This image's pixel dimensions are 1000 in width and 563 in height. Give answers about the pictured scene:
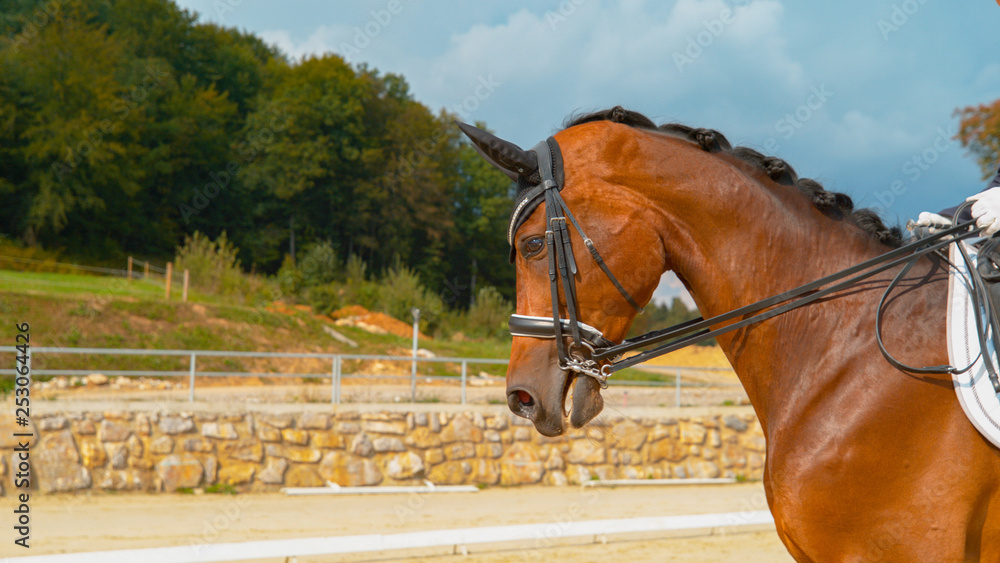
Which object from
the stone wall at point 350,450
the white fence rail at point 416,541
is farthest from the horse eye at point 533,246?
the stone wall at point 350,450

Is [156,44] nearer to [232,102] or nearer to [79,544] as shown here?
[232,102]

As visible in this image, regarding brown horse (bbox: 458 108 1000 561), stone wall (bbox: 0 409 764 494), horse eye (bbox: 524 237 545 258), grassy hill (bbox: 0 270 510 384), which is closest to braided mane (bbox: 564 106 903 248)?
brown horse (bbox: 458 108 1000 561)

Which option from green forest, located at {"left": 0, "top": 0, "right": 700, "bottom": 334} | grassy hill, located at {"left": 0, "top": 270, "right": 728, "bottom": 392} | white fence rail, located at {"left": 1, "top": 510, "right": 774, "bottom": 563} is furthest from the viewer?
green forest, located at {"left": 0, "top": 0, "right": 700, "bottom": 334}

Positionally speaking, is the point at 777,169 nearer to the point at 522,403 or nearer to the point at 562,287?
the point at 562,287

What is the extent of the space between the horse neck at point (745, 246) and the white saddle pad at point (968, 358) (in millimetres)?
257

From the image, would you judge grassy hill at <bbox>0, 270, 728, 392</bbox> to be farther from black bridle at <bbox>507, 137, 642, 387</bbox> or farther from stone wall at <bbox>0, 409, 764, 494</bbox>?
black bridle at <bbox>507, 137, 642, 387</bbox>

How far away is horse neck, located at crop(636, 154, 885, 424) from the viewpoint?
79.4 inches

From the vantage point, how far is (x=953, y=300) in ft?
5.96

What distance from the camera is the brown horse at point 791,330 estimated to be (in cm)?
170

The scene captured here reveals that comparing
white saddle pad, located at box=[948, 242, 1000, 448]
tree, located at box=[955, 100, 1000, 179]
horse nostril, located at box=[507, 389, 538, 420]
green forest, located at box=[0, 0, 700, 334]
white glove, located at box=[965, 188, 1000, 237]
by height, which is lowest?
horse nostril, located at box=[507, 389, 538, 420]

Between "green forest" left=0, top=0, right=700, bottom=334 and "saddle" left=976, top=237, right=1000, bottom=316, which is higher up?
"green forest" left=0, top=0, right=700, bottom=334

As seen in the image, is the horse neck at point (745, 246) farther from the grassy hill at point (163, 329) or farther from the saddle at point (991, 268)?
the grassy hill at point (163, 329)

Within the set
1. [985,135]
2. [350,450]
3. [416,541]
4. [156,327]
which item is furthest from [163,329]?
[985,135]

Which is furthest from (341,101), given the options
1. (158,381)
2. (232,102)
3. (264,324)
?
(158,381)
